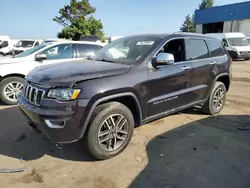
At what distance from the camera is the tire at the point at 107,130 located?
11.3 ft

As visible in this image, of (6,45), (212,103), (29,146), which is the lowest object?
(29,146)

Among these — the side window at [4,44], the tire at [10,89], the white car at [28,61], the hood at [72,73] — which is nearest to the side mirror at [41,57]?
the white car at [28,61]

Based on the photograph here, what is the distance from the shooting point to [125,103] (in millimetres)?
3902

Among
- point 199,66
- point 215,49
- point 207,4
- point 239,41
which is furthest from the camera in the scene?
point 207,4

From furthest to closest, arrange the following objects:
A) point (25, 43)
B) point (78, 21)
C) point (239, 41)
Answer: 1. point (78, 21)
2. point (25, 43)
3. point (239, 41)

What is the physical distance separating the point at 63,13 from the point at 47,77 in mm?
39642

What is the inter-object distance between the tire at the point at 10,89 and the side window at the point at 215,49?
4648mm

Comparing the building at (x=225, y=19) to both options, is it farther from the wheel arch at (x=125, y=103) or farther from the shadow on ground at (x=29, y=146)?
the shadow on ground at (x=29, y=146)

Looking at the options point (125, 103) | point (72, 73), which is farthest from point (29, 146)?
point (125, 103)

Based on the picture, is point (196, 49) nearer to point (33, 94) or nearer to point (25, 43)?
point (33, 94)

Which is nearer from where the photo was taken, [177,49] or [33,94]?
[33,94]

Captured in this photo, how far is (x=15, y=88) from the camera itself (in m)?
6.54

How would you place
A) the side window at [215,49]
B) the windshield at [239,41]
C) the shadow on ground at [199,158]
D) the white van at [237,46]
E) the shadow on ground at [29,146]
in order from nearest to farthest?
the shadow on ground at [199,158], the shadow on ground at [29,146], the side window at [215,49], the white van at [237,46], the windshield at [239,41]

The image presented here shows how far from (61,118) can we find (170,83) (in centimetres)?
197
